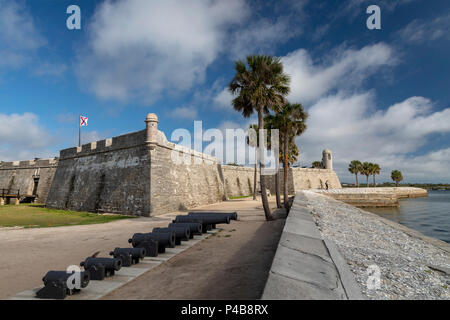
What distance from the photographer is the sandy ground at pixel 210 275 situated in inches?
142

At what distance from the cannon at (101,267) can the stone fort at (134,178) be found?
9956mm

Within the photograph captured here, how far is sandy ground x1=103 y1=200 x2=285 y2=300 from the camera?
3.60m

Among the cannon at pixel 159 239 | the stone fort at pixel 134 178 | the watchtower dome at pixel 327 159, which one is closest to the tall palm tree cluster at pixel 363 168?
the watchtower dome at pixel 327 159

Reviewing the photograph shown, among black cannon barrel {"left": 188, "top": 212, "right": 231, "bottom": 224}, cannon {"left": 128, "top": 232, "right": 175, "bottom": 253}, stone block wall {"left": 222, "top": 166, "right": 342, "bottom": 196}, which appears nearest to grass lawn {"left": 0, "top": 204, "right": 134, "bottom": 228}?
black cannon barrel {"left": 188, "top": 212, "right": 231, "bottom": 224}

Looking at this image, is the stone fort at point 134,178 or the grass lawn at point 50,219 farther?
the stone fort at point 134,178

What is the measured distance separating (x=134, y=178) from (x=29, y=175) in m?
23.1

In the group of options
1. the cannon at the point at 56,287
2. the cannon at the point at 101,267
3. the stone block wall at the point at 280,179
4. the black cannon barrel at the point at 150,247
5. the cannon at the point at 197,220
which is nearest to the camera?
the cannon at the point at 56,287

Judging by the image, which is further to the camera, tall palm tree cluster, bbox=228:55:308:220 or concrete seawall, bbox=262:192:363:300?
tall palm tree cluster, bbox=228:55:308:220

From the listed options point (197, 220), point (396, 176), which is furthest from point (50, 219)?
point (396, 176)

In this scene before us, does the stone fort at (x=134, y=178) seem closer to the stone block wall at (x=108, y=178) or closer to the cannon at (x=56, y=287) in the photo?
the stone block wall at (x=108, y=178)

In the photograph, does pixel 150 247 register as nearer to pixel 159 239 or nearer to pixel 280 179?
pixel 159 239

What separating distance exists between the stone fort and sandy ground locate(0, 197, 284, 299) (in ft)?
19.1

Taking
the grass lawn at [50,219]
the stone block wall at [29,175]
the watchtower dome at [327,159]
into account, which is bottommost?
the grass lawn at [50,219]

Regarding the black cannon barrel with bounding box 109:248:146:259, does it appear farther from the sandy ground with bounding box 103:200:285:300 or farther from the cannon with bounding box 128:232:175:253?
the cannon with bounding box 128:232:175:253
